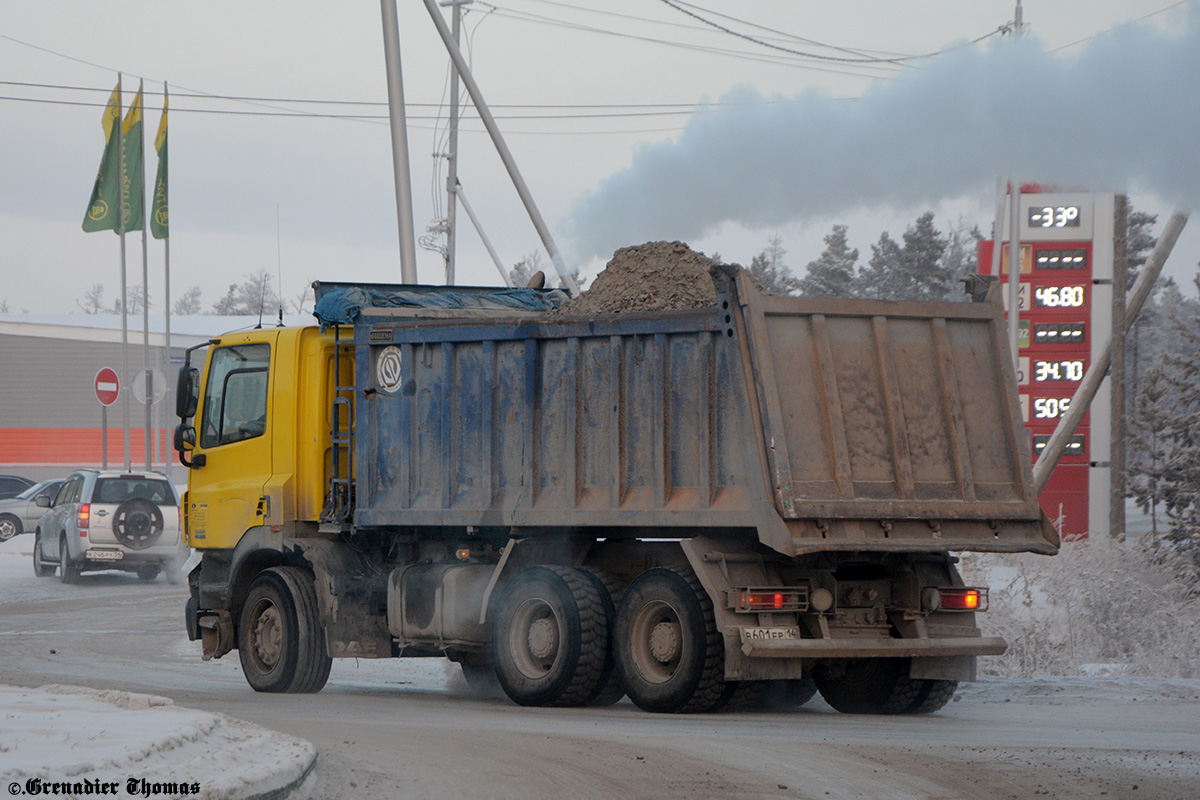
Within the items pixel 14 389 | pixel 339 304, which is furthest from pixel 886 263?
pixel 339 304

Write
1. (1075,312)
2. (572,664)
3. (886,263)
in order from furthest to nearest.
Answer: (886,263) → (1075,312) → (572,664)

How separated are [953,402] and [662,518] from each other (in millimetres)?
2106

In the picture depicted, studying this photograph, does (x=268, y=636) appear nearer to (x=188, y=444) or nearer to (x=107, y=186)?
(x=188, y=444)

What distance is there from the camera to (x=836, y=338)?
385 inches

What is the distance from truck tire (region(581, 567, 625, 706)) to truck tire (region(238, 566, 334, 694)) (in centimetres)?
252

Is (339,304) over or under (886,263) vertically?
under

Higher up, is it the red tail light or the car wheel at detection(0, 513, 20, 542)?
the red tail light

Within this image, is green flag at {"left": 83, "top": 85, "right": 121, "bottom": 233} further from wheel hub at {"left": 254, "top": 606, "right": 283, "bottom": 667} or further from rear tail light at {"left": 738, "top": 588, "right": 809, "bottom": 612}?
rear tail light at {"left": 738, "top": 588, "right": 809, "bottom": 612}

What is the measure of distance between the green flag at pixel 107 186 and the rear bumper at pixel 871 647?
3109 cm

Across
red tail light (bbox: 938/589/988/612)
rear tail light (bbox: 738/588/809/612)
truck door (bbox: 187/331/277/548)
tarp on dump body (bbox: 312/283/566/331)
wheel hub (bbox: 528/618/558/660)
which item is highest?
tarp on dump body (bbox: 312/283/566/331)

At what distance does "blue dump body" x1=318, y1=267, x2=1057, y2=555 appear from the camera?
30.9 ft

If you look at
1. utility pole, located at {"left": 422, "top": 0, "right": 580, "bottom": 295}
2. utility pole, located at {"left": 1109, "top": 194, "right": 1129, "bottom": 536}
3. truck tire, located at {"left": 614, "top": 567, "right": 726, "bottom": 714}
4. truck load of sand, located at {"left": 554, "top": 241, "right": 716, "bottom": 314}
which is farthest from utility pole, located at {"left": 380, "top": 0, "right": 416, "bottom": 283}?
utility pole, located at {"left": 1109, "top": 194, "right": 1129, "bottom": 536}

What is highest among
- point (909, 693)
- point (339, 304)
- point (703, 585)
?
point (339, 304)

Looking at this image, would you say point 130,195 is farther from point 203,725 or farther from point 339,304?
point 203,725
